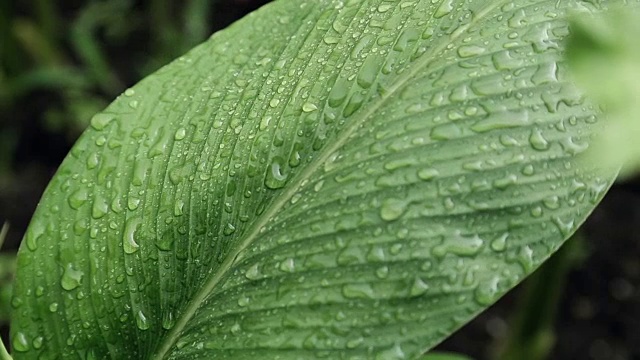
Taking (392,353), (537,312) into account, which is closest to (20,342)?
(392,353)

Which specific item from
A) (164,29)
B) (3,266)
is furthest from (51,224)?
(164,29)

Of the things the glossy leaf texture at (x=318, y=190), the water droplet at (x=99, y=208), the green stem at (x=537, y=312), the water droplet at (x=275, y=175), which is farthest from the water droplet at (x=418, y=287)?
the green stem at (x=537, y=312)

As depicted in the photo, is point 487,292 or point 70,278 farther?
point 70,278

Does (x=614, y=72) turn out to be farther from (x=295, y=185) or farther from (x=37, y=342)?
(x=37, y=342)

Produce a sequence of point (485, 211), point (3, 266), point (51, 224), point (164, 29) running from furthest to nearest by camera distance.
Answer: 1. point (164, 29)
2. point (3, 266)
3. point (51, 224)
4. point (485, 211)

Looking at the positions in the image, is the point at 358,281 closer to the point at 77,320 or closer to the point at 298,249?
the point at 298,249

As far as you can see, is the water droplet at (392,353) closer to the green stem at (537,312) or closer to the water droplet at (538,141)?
the water droplet at (538,141)

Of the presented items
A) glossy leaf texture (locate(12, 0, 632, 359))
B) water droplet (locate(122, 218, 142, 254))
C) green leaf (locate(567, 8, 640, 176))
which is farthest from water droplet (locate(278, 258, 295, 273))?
green leaf (locate(567, 8, 640, 176))
